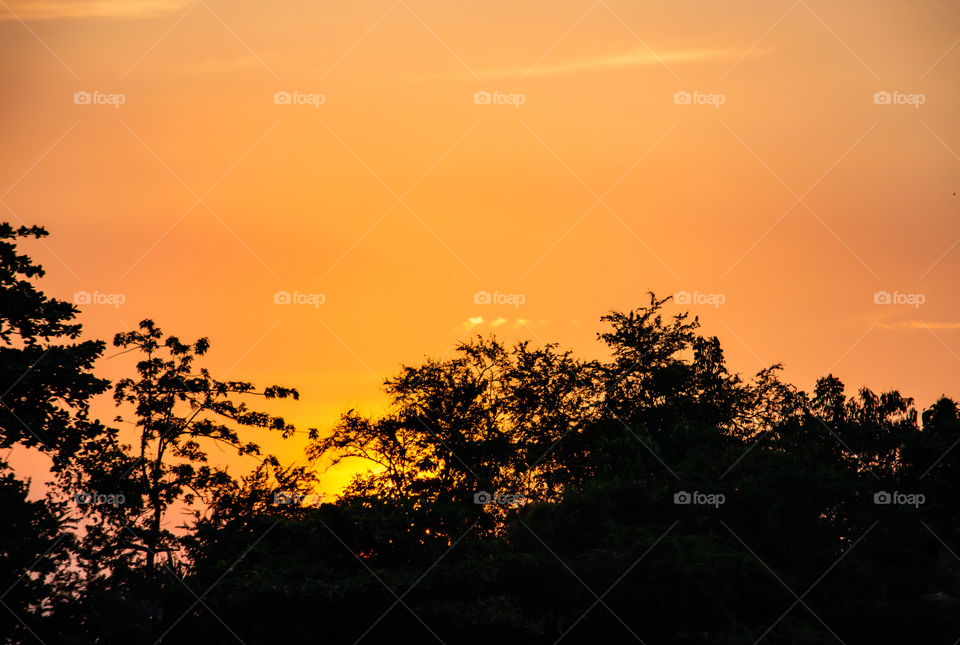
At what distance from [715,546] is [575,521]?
347cm

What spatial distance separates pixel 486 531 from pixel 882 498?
451 inches

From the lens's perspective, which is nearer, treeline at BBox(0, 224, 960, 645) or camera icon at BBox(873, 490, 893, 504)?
treeline at BBox(0, 224, 960, 645)

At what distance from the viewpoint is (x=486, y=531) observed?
2381 cm

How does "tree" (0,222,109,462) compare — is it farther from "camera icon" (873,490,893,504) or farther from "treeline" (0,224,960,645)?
"camera icon" (873,490,893,504)

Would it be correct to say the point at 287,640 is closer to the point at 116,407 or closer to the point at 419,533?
the point at 419,533

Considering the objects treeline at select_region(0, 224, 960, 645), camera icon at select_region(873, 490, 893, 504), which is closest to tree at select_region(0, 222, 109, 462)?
treeline at select_region(0, 224, 960, 645)

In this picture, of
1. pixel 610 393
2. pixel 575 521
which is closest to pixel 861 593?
pixel 575 521

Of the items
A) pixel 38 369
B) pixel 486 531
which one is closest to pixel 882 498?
pixel 486 531

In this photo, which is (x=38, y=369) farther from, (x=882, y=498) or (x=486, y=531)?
(x=882, y=498)

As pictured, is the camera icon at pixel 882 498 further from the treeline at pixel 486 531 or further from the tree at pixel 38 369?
the tree at pixel 38 369

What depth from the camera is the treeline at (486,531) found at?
64.7 feet

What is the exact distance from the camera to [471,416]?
40.5m

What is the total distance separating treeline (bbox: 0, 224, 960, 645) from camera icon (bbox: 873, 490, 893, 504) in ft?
0.31

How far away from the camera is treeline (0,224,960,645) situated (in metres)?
19.7
